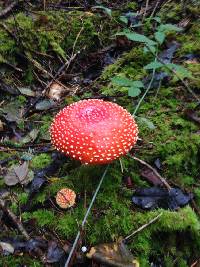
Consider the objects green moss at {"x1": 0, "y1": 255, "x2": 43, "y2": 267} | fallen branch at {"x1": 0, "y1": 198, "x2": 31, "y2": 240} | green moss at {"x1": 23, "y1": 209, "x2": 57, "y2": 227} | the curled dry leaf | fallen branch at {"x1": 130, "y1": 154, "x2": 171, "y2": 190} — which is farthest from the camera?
the curled dry leaf

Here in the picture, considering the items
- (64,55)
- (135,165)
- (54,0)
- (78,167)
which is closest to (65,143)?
(78,167)

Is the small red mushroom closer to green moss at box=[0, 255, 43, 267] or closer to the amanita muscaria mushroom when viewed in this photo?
the amanita muscaria mushroom

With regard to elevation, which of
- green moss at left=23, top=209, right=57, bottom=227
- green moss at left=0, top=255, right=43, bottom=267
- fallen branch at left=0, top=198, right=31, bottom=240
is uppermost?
fallen branch at left=0, top=198, right=31, bottom=240

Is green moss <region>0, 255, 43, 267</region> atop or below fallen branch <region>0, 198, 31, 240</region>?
below

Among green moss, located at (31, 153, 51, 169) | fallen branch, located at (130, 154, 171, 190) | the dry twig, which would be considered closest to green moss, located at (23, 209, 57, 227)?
green moss, located at (31, 153, 51, 169)

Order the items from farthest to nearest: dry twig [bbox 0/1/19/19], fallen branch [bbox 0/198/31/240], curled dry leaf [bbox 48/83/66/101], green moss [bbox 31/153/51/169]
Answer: dry twig [bbox 0/1/19/19]
curled dry leaf [bbox 48/83/66/101]
green moss [bbox 31/153/51/169]
fallen branch [bbox 0/198/31/240]

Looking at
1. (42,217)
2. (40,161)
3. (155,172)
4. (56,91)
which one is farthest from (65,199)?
(56,91)
